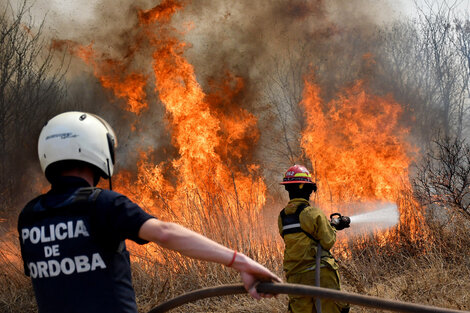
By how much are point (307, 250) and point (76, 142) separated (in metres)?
2.88

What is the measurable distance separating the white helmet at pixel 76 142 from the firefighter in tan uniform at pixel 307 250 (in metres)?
2.63

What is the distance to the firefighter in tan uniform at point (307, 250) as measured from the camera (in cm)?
414

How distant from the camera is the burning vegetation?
7.13 m

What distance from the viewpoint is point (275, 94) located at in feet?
59.6

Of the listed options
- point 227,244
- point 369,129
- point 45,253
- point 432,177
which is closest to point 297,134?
point 369,129

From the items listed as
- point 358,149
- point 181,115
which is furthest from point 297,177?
point 358,149

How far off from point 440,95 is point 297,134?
680 centimetres

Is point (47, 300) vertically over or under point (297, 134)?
under

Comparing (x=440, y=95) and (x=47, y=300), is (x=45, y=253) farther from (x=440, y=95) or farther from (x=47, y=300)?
(x=440, y=95)

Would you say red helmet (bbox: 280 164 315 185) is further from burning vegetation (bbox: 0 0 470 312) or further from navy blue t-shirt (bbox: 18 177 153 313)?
navy blue t-shirt (bbox: 18 177 153 313)

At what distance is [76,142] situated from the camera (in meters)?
1.92

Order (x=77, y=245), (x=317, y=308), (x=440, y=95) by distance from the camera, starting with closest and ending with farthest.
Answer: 1. (x=77, y=245)
2. (x=317, y=308)
3. (x=440, y=95)

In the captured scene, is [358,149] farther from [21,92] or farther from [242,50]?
[21,92]

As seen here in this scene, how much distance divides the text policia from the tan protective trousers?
9.22ft
